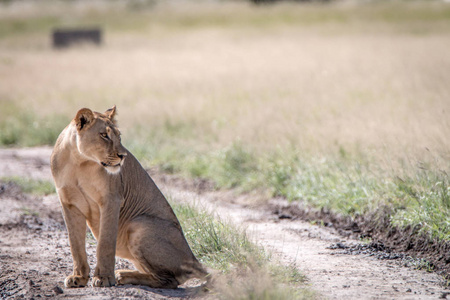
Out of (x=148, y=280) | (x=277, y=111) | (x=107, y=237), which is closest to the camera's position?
(x=107, y=237)

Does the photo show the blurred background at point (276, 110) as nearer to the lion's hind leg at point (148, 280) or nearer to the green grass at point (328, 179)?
the green grass at point (328, 179)

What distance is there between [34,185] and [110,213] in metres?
5.19

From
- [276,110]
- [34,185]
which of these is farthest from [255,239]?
[276,110]

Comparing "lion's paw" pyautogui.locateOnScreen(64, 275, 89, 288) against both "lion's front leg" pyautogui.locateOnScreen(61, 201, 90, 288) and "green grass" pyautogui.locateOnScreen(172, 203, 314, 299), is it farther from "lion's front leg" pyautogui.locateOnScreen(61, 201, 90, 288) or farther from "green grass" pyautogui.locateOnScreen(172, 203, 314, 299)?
"green grass" pyautogui.locateOnScreen(172, 203, 314, 299)

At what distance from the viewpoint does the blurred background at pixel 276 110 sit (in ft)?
26.3

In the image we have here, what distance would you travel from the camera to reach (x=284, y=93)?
15570mm

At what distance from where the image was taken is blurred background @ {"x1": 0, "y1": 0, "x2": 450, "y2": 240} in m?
8.02

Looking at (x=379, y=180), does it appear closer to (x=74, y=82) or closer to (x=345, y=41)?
(x=74, y=82)

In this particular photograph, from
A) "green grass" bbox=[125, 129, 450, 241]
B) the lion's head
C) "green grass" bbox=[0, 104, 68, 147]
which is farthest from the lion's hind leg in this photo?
"green grass" bbox=[0, 104, 68, 147]

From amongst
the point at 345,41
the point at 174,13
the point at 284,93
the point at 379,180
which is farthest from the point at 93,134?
the point at 174,13

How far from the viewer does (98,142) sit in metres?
4.78

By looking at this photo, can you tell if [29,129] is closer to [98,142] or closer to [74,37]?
[98,142]

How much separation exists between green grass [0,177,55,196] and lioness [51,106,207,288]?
4.39 meters

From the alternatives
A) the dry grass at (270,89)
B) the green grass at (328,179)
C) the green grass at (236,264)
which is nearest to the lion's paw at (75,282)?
the green grass at (236,264)
